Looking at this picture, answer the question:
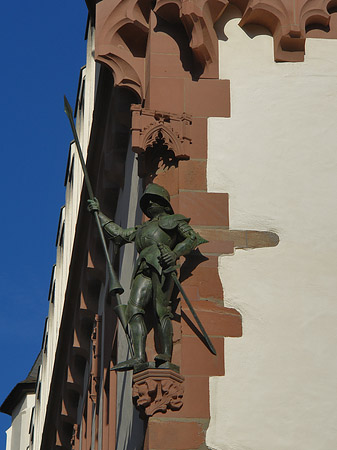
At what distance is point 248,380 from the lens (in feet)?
46.2

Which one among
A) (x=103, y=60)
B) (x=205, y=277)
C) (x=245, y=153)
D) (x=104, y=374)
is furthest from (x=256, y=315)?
(x=104, y=374)

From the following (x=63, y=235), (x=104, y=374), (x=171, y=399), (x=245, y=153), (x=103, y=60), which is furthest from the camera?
(x=63, y=235)

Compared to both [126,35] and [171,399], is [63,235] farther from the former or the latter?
[171,399]

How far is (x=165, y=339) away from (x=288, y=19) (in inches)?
164

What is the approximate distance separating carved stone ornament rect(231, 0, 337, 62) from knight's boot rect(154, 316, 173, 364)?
11.6 feet

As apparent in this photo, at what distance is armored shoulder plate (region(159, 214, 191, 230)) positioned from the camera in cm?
1440

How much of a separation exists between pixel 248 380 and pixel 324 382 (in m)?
0.73

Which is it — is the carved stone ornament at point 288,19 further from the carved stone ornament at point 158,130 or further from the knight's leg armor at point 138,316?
the knight's leg armor at point 138,316

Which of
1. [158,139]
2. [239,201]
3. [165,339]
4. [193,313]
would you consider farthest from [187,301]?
[158,139]

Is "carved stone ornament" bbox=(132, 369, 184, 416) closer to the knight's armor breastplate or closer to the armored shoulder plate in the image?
the knight's armor breastplate

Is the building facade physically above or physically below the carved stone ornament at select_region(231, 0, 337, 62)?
below

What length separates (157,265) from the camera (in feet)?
46.5

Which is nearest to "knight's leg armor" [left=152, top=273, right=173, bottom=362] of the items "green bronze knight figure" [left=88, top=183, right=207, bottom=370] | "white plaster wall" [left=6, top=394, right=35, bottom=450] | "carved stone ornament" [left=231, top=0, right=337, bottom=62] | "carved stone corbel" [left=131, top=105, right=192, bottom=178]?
"green bronze knight figure" [left=88, top=183, right=207, bottom=370]

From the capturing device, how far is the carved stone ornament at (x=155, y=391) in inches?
536
